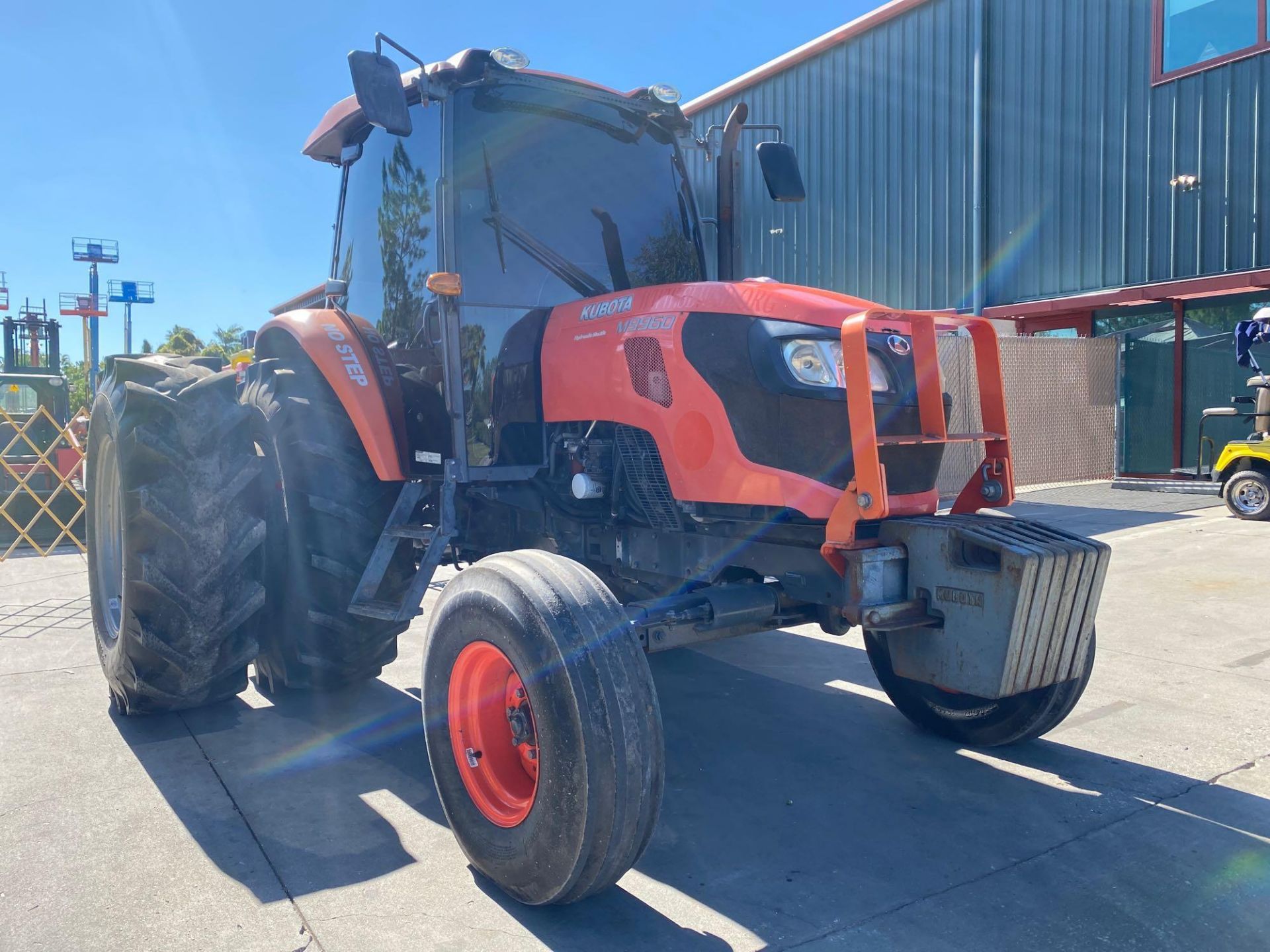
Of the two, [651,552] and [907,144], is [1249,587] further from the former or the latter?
[907,144]

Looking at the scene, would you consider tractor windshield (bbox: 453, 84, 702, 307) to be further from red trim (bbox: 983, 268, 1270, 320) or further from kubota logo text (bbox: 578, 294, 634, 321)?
red trim (bbox: 983, 268, 1270, 320)

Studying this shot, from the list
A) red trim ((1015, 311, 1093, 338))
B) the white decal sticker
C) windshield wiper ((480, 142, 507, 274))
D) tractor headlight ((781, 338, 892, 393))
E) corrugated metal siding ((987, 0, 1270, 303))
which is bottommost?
tractor headlight ((781, 338, 892, 393))

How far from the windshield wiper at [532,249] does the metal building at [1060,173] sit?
422 inches

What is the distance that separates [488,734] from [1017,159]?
1517cm

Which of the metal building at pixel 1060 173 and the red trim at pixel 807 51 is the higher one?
the red trim at pixel 807 51

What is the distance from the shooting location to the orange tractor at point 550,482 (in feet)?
9.70

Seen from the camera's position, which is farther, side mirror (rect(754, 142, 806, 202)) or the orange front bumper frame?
side mirror (rect(754, 142, 806, 202))

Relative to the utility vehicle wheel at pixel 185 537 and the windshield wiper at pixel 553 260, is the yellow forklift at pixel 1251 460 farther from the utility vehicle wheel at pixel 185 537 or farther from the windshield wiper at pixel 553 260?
the utility vehicle wheel at pixel 185 537

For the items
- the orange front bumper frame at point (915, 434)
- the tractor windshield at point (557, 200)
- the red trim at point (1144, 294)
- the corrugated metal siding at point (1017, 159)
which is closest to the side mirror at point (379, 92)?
the tractor windshield at point (557, 200)

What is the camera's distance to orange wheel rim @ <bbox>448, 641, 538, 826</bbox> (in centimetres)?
306

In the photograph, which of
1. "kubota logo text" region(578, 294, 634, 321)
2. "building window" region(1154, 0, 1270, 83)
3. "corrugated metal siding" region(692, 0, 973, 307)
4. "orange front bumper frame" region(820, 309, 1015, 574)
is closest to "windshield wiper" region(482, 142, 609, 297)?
"kubota logo text" region(578, 294, 634, 321)

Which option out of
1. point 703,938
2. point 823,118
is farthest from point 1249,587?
point 823,118

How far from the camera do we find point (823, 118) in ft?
58.3

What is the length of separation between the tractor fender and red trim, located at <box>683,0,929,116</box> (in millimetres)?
12431
